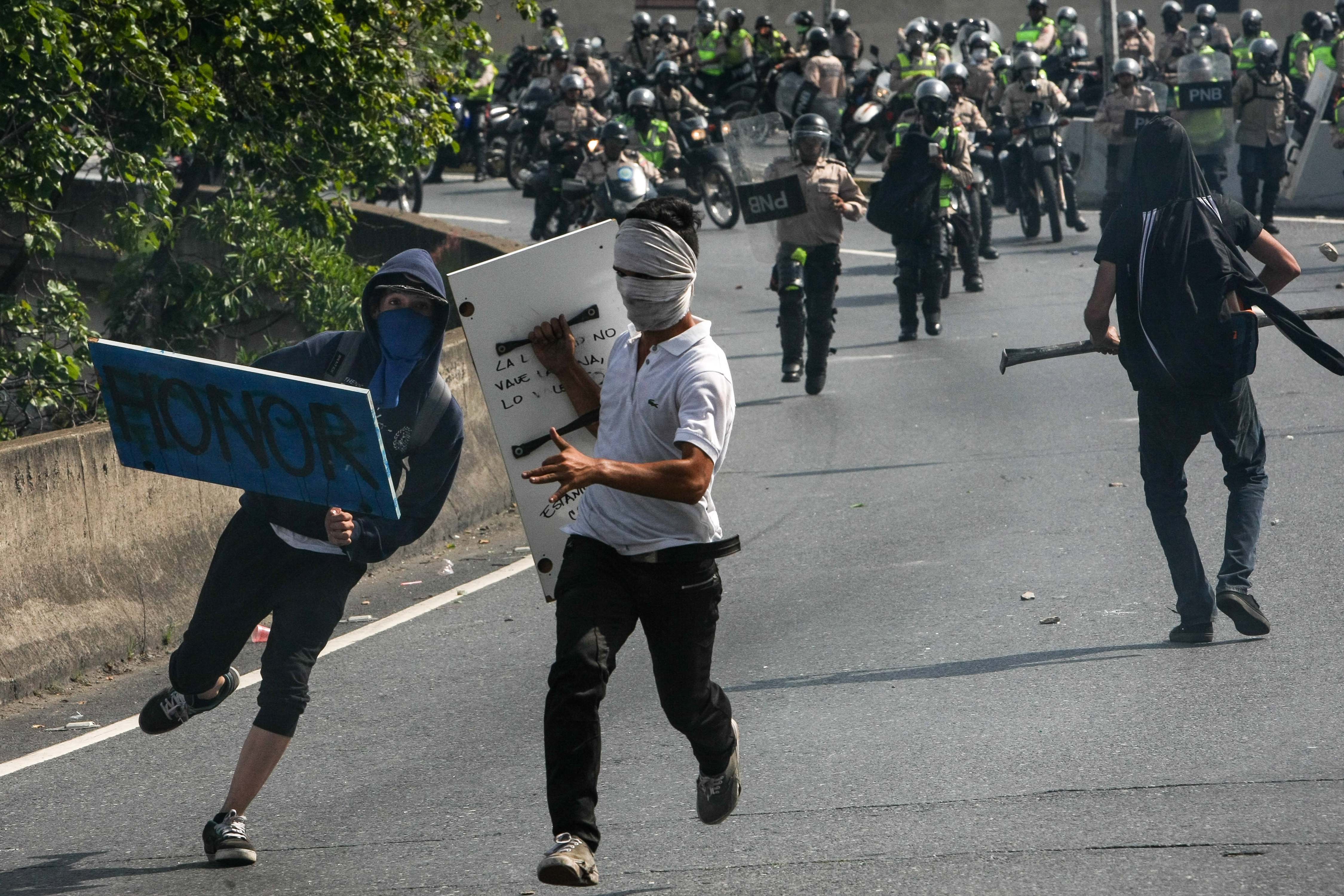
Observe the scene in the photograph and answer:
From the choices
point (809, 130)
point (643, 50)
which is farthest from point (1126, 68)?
point (643, 50)

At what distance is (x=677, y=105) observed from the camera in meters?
25.0

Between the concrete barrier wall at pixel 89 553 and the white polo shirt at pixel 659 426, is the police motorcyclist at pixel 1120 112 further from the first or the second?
the white polo shirt at pixel 659 426

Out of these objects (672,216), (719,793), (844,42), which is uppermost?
(672,216)

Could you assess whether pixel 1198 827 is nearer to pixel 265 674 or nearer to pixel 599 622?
pixel 599 622

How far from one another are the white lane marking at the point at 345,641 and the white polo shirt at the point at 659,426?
5.65 ft

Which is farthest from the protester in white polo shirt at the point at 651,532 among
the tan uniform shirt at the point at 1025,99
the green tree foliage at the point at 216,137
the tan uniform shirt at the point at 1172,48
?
the tan uniform shirt at the point at 1172,48

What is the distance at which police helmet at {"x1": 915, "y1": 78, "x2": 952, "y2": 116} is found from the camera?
1675 cm

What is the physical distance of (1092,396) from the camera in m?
12.8

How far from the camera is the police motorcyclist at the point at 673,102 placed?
2505 centimetres

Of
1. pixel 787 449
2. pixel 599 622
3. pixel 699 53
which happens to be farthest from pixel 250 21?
pixel 699 53

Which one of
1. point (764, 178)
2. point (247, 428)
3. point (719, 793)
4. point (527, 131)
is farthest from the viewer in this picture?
point (527, 131)

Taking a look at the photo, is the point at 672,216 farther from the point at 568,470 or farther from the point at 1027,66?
the point at 1027,66

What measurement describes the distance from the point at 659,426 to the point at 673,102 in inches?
837

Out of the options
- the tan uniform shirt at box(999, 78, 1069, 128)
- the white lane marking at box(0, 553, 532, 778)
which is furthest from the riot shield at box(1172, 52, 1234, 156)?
the white lane marking at box(0, 553, 532, 778)
